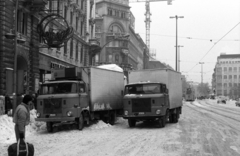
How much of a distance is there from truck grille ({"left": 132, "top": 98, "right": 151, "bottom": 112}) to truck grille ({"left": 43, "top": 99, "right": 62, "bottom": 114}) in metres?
3.74

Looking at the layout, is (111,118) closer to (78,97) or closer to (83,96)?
(83,96)

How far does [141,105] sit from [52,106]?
4.40m

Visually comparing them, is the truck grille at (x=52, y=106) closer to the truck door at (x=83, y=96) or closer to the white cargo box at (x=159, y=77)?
the truck door at (x=83, y=96)

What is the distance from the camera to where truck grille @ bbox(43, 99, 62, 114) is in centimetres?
1467

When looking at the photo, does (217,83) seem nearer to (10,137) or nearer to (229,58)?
(229,58)

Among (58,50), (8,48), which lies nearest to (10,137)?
(8,48)

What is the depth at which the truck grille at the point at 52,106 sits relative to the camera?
48.1 feet

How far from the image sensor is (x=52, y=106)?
14.7m

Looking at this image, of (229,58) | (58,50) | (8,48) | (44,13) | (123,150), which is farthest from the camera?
(229,58)

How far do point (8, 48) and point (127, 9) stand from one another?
2442 inches

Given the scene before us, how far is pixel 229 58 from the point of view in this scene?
138125 mm

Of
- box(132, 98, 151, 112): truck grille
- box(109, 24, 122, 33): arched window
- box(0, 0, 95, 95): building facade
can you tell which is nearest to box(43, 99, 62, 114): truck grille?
box(132, 98, 151, 112): truck grille

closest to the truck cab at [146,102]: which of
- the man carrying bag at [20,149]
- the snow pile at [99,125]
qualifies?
the snow pile at [99,125]

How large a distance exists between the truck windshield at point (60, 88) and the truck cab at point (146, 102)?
2850 millimetres
